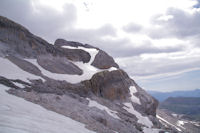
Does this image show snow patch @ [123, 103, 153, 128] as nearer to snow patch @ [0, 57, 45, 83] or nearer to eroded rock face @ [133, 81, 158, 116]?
eroded rock face @ [133, 81, 158, 116]

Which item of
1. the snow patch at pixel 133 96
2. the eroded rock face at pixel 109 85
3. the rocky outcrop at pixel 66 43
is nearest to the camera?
the eroded rock face at pixel 109 85

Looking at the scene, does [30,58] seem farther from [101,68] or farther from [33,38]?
[101,68]

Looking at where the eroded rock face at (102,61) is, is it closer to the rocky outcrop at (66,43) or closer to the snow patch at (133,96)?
the snow patch at (133,96)

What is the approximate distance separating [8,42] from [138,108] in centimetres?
3555

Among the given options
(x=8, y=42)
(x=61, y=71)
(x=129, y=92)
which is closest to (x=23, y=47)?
(x=8, y=42)

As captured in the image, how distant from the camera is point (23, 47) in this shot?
39.8 m

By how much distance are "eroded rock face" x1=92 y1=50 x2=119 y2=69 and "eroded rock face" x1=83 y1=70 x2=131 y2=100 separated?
29.5ft

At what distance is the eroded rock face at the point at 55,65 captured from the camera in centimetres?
3938

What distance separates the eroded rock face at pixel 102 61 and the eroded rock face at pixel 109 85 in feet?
29.5

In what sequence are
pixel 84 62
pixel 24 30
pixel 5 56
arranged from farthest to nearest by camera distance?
pixel 84 62
pixel 24 30
pixel 5 56

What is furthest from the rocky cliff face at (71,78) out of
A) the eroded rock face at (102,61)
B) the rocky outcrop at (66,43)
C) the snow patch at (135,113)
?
the rocky outcrop at (66,43)

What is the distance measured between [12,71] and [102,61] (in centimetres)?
3884

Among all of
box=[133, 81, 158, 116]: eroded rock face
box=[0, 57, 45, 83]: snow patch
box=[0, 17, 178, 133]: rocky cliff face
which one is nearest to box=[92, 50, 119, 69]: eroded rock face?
box=[0, 17, 178, 133]: rocky cliff face

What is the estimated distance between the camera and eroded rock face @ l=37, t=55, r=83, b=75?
1550 inches
